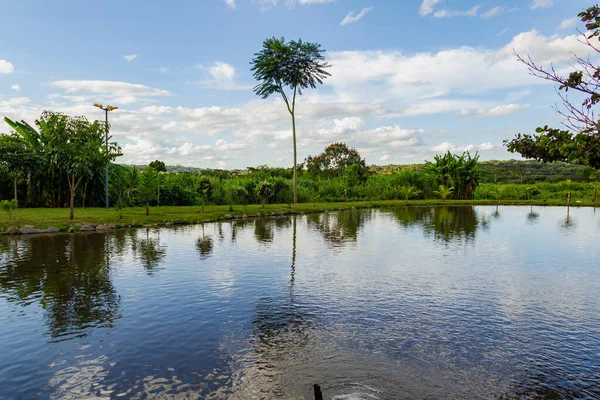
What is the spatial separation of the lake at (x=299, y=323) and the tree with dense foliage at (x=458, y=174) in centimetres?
3319

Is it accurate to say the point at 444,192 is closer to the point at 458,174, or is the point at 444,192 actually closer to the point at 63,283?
the point at 458,174

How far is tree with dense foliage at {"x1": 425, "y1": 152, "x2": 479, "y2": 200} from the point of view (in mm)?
46750

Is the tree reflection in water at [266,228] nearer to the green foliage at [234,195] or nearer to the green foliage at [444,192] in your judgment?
the green foliage at [234,195]

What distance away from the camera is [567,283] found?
405 inches

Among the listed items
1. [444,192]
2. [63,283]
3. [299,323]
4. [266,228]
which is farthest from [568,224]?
[63,283]

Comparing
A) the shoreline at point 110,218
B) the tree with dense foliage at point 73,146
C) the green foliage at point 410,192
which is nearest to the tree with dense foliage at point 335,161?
the green foliage at point 410,192

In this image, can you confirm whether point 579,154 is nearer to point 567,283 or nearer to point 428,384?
point 428,384

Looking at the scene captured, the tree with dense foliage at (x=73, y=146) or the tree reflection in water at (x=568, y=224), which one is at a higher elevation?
the tree with dense foliage at (x=73, y=146)

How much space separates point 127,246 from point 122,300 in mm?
7306

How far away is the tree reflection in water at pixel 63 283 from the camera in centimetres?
788

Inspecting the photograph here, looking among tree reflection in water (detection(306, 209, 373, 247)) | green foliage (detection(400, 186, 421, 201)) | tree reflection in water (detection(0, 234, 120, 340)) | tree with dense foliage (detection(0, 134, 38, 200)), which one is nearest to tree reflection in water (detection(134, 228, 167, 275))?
tree reflection in water (detection(0, 234, 120, 340))

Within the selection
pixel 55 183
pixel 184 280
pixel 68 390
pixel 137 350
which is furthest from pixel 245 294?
pixel 55 183

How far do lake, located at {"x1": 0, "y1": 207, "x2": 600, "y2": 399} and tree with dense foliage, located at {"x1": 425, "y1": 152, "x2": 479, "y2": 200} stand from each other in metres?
33.2

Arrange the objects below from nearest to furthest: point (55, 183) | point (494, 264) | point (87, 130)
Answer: point (494, 264) < point (87, 130) < point (55, 183)
